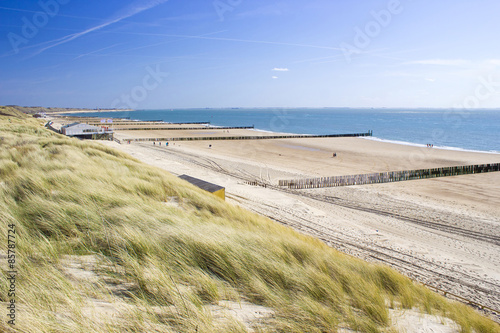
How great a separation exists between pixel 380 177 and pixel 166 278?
23.5 metres

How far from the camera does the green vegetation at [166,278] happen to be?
2707mm

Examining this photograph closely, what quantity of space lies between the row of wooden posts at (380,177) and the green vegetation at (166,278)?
16388 millimetres

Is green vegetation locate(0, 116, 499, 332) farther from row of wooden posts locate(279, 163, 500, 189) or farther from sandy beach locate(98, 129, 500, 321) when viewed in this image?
row of wooden posts locate(279, 163, 500, 189)

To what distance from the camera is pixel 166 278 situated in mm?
3381

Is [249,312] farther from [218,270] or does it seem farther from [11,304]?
[11,304]

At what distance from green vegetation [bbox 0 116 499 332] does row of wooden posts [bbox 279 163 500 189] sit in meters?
16.4

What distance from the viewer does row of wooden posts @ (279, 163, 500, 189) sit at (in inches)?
848

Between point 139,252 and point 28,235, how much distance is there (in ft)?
5.52
